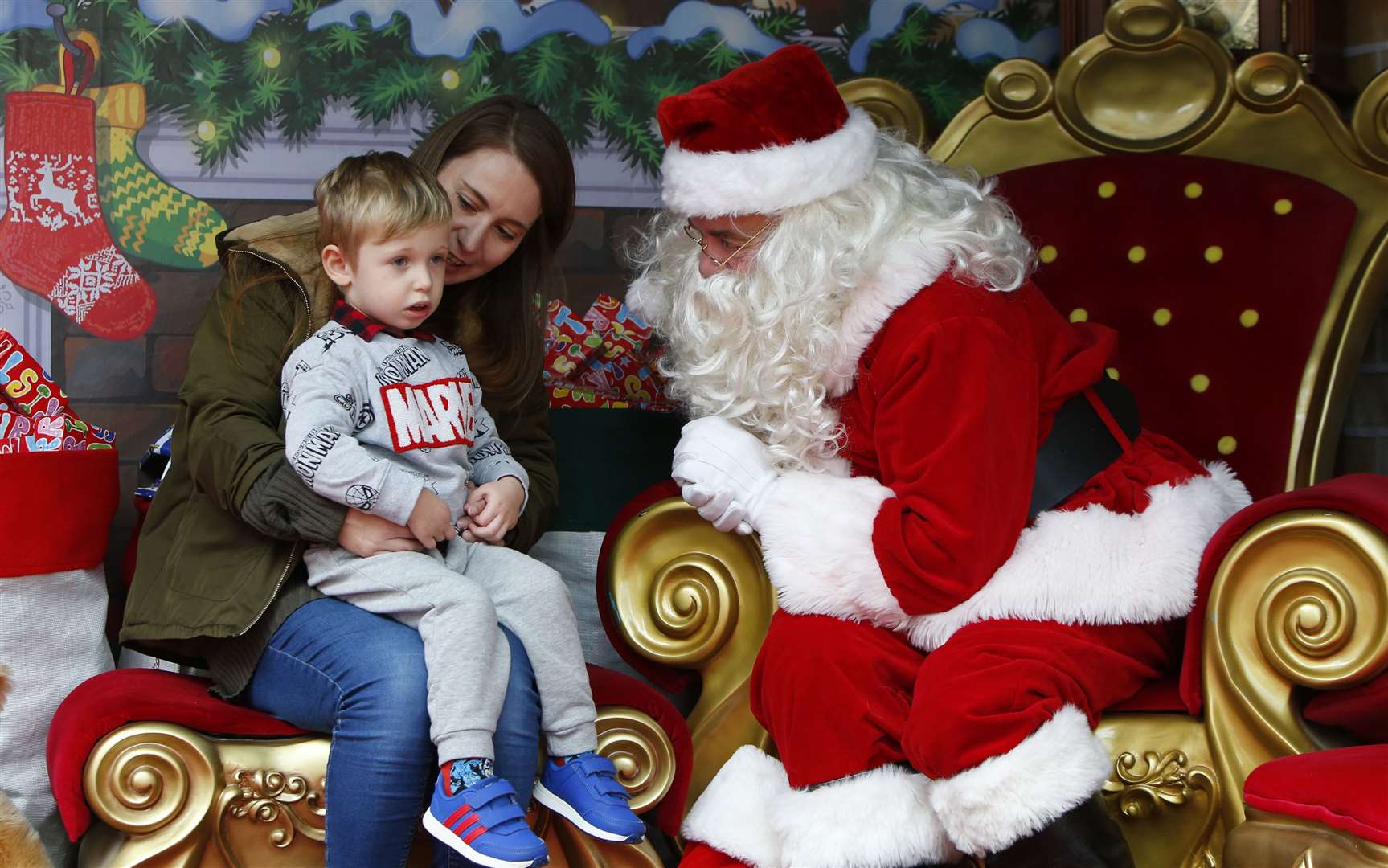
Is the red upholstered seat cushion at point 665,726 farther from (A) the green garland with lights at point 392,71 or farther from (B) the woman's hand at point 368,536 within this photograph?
(A) the green garland with lights at point 392,71

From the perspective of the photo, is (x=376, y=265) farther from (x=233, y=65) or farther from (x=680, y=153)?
(x=233, y=65)

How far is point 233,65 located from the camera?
9.18 ft

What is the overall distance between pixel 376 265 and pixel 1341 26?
2.16 metres

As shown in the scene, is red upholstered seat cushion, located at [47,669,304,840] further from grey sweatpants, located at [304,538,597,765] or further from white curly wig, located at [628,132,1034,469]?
white curly wig, located at [628,132,1034,469]

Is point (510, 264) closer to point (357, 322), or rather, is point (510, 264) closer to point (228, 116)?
point (357, 322)

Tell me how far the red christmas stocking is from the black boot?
2076 mm

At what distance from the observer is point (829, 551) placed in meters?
1.90

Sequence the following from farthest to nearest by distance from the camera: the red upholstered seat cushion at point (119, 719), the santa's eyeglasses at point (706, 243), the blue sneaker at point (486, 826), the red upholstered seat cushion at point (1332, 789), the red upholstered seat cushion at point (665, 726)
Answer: the santa's eyeglasses at point (706, 243), the red upholstered seat cushion at point (665, 726), the red upholstered seat cushion at point (119, 719), the blue sneaker at point (486, 826), the red upholstered seat cushion at point (1332, 789)

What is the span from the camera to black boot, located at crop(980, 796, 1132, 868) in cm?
166

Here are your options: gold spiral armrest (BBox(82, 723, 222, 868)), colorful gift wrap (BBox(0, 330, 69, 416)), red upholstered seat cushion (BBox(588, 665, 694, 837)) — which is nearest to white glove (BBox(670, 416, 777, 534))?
red upholstered seat cushion (BBox(588, 665, 694, 837))

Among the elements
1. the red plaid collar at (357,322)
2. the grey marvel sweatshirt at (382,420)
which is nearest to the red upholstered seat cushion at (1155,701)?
the grey marvel sweatshirt at (382,420)

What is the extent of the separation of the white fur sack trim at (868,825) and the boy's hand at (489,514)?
594 mm

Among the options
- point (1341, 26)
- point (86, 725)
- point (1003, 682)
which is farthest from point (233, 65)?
point (1341, 26)

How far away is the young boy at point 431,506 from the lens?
1714mm
